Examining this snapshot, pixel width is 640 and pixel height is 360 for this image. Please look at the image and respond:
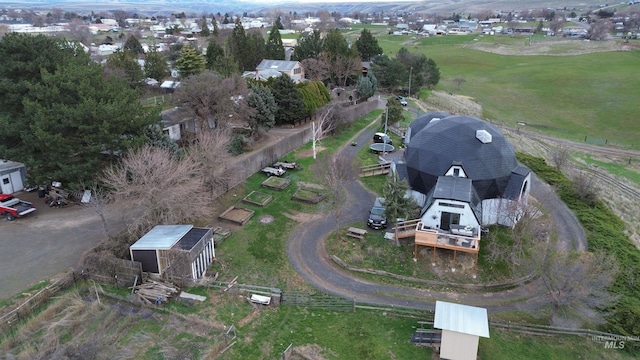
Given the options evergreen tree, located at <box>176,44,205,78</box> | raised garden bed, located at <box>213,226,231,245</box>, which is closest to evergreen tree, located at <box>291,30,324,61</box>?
evergreen tree, located at <box>176,44,205,78</box>

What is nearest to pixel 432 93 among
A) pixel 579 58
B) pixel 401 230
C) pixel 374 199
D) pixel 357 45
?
pixel 357 45

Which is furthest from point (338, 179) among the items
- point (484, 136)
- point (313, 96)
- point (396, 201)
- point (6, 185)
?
point (6, 185)

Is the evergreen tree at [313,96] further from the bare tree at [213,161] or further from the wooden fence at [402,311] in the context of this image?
the wooden fence at [402,311]

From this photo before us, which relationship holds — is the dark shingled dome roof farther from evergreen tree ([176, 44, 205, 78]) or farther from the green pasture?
evergreen tree ([176, 44, 205, 78])

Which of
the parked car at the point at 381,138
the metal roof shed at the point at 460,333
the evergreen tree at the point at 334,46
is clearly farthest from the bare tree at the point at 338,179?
the evergreen tree at the point at 334,46

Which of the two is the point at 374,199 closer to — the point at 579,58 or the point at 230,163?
the point at 230,163

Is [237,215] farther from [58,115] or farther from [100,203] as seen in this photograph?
→ [58,115]
